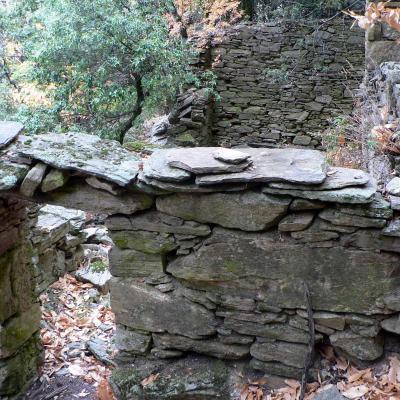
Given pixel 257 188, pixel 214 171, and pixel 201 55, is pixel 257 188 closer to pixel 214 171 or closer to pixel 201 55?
pixel 214 171

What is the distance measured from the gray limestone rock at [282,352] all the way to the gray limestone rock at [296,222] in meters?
0.74

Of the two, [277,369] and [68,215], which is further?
[68,215]

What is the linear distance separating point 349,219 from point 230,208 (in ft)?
2.13

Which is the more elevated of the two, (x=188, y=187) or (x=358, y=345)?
(x=188, y=187)

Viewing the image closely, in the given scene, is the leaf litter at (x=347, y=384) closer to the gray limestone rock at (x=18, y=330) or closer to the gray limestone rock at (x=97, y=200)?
the gray limestone rock at (x=97, y=200)

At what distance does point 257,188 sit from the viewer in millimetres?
2666

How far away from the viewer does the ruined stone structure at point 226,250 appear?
261 cm

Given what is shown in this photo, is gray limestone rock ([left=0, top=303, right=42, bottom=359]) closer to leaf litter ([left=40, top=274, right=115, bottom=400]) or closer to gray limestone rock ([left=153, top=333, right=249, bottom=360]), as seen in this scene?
leaf litter ([left=40, top=274, right=115, bottom=400])

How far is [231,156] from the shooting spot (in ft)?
8.76

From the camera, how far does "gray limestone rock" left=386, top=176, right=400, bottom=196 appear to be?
254 cm

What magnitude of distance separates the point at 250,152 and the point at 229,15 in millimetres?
7344

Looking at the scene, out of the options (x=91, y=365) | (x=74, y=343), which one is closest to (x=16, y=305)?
(x=91, y=365)

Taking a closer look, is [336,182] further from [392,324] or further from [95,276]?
[95,276]

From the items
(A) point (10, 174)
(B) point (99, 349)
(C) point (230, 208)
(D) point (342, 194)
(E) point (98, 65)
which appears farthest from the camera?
(E) point (98, 65)
